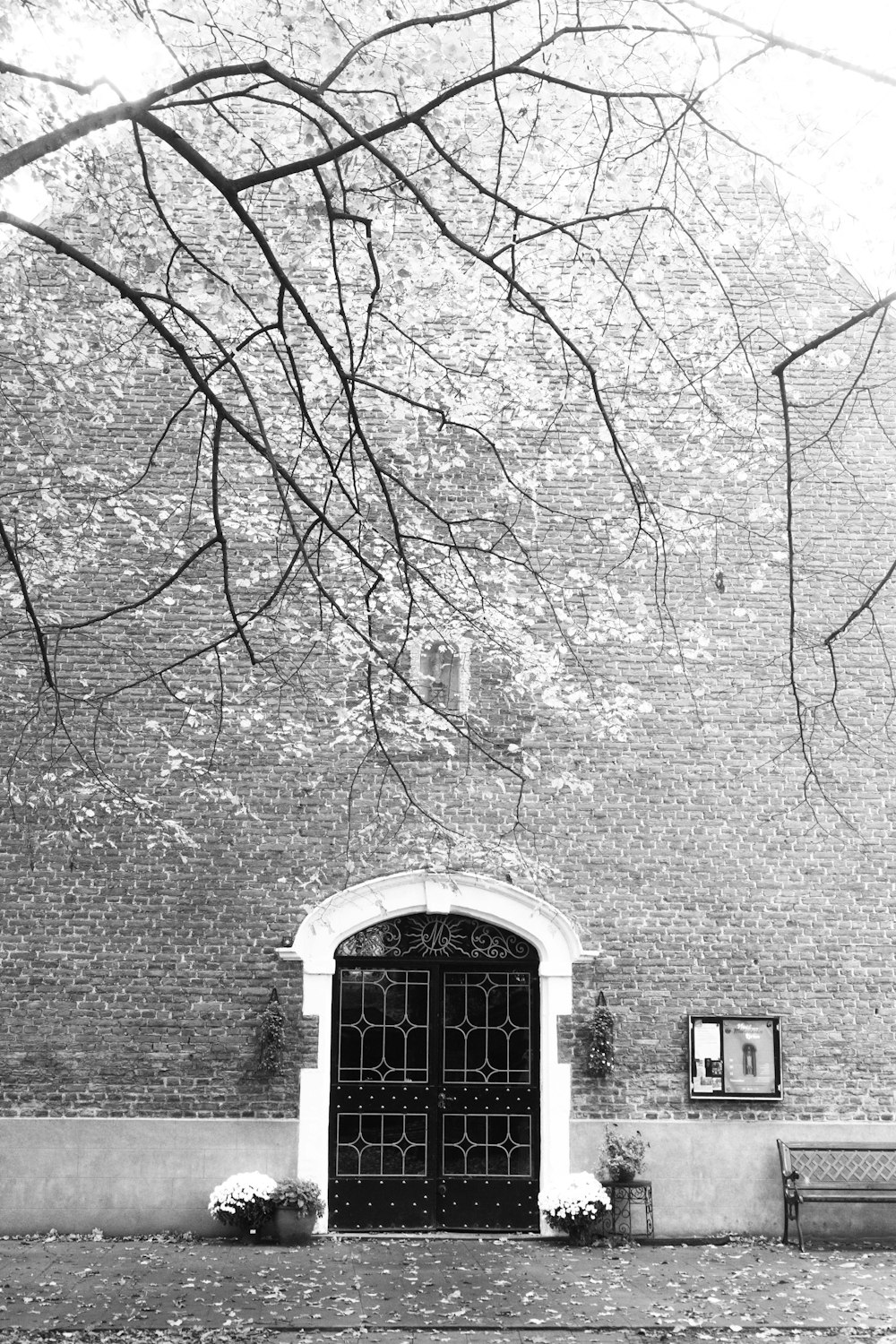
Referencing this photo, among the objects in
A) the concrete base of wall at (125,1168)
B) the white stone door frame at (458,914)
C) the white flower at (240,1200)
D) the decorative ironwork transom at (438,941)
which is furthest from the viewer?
the decorative ironwork transom at (438,941)

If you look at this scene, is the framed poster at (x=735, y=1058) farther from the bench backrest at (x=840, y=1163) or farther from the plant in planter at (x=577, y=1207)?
the plant in planter at (x=577, y=1207)

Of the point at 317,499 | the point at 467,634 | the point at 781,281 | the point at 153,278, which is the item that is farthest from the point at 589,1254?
the point at 781,281

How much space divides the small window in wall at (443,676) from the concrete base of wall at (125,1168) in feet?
12.0

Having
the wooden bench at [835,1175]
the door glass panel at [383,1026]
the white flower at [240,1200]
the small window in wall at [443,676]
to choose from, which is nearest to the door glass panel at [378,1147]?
the door glass panel at [383,1026]

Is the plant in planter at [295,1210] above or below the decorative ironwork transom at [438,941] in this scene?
below

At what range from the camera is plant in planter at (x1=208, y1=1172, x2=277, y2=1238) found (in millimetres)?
9398

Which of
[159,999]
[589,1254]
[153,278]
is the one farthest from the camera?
[159,999]

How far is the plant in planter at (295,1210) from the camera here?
9.48 m

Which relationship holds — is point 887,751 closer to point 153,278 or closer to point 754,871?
point 754,871

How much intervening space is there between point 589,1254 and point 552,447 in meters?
6.49

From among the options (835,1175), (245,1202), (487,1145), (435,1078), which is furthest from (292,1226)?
(835,1175)

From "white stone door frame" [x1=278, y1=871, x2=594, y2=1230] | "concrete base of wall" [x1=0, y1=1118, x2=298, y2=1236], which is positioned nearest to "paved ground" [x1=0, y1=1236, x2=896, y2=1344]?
"concrete base of wall" [x1=0, y1=1118, x2=298, y2=1236]

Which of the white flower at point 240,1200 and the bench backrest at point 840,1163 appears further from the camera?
the bench backrest at point 840,1163

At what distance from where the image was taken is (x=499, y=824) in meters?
10.5
